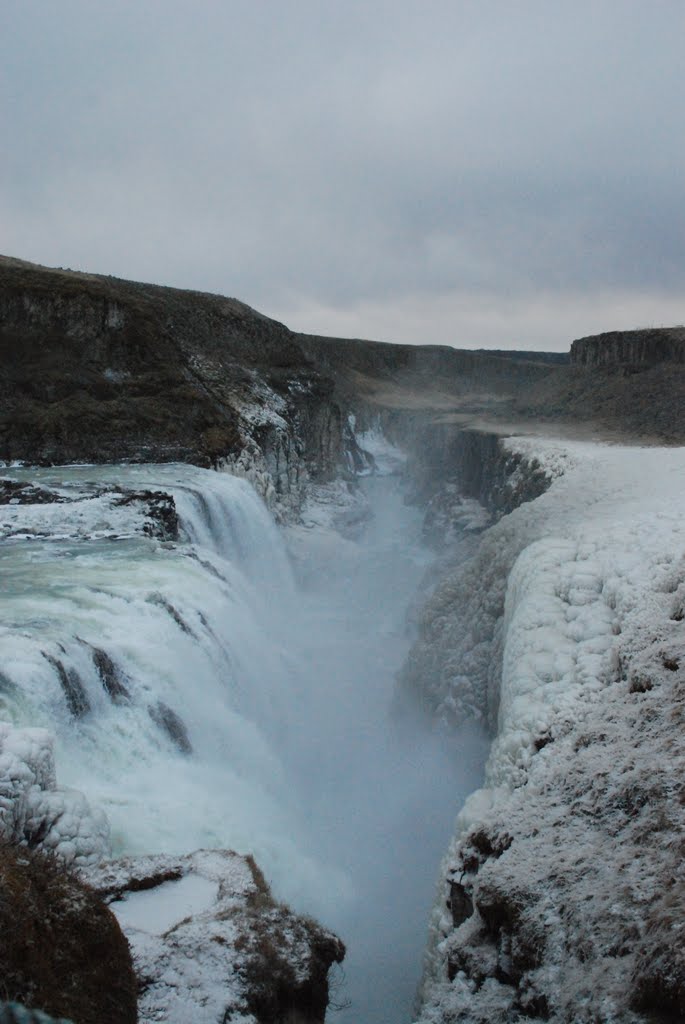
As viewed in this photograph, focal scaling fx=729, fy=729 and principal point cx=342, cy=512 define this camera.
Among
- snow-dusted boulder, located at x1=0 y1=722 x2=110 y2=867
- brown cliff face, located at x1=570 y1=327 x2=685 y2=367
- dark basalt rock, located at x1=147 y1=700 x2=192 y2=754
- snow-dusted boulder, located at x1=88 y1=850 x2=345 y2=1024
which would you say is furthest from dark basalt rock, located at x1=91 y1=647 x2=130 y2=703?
brown cliff face, located at x1=570 y1=327 x2=685 y2=367

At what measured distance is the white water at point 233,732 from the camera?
756 centimetres

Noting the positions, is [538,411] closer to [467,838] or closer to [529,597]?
[529,597]

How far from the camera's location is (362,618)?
2261cm

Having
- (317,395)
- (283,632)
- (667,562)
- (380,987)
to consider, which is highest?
(317,395)

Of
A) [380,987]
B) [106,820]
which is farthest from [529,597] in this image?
[106,820]

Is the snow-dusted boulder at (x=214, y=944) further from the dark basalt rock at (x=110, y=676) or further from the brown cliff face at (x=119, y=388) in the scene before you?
the brown cliff face at (x=119, y=388)

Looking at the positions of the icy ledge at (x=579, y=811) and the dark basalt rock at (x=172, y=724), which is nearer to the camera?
the icy ledge at (x=579, y=811)

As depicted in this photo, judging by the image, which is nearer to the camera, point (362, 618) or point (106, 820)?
point (106, 820)

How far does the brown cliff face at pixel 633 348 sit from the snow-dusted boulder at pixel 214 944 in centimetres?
5468

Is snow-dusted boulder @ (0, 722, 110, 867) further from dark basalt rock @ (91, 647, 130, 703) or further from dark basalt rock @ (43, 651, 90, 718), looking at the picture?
dark basalt rock @ (91, 647, 130, 703)

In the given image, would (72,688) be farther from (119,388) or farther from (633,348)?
(633,348)

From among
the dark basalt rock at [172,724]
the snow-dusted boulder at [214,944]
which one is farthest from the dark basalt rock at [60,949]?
the dark basalt rock at [172,724]

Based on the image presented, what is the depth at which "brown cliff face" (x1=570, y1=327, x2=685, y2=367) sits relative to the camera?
5347cm

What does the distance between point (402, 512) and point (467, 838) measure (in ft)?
115
